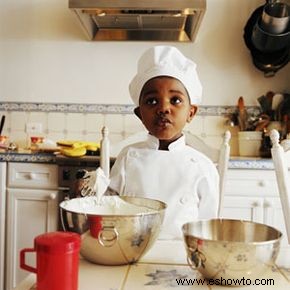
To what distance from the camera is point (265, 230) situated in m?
0.65

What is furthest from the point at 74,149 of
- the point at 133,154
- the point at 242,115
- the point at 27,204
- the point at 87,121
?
the point at 242,115

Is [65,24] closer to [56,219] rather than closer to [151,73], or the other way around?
[56,219]

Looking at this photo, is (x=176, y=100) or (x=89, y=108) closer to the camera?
(x=176, y=100)

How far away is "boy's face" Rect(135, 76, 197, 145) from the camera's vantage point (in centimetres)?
113

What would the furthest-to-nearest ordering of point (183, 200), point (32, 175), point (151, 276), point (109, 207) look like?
point (32, 175) < point (183, 200) < point (109, 207) < point (151, 276)

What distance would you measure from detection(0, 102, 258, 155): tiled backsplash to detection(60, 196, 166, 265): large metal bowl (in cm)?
175

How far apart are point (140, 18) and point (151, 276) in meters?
1.75

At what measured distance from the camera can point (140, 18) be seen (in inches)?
84.6

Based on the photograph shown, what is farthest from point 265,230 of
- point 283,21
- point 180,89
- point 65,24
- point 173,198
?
point 65,24

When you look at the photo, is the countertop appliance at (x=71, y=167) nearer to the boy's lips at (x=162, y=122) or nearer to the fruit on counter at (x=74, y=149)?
the fruit on counter at (x=74, y=149)

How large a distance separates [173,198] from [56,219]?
976 millimetres

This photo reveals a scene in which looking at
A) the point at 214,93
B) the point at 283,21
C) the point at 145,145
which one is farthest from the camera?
the point at 214,93

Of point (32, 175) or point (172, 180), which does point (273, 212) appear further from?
point (32, 175)
